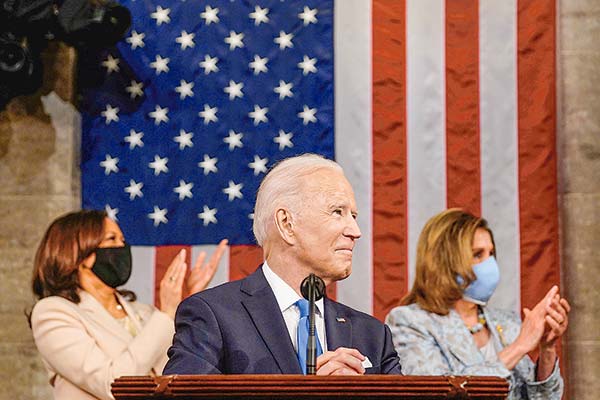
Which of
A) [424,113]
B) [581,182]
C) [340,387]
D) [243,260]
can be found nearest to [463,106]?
[424,113]

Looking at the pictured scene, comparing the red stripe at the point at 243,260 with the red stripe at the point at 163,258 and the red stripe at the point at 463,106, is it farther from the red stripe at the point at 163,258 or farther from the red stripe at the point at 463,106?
the red stripe at the point at 463,106

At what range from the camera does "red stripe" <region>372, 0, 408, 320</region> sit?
6.24m

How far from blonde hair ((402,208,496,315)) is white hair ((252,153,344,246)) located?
1.70 meters

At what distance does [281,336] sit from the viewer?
3129mm

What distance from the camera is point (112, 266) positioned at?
203 inches

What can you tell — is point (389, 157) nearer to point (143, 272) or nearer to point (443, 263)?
point (443, 263)

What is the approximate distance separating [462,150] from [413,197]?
39 centimetres

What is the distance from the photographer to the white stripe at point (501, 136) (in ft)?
20.4

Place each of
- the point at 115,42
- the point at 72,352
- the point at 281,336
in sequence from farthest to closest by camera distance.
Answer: the point at 115,42
the point at 72,352
the point at 281,336

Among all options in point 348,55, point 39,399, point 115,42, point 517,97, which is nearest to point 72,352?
point 39,399

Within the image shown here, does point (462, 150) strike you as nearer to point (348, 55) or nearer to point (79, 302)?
point (348, 55)

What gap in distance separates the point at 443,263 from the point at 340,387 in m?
2.77

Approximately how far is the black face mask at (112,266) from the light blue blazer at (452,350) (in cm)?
126

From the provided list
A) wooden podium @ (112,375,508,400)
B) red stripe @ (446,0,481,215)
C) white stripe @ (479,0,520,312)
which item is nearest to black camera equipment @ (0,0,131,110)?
red stripe @ (446,0,481,215)
